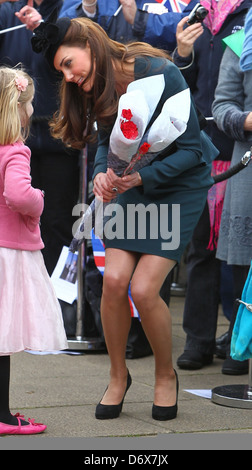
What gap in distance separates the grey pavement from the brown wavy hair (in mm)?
1233

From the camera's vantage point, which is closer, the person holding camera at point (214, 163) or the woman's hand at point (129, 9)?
the person holding camera at point (214, 163)

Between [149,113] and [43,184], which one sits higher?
[149,113]

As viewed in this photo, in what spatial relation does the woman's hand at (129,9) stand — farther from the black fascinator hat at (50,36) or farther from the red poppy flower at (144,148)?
the red poppy flower at (144,148)

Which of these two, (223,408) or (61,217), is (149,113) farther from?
(61,217)

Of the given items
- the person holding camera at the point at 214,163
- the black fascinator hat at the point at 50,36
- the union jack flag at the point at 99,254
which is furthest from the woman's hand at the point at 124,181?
the union jack flag at the point at 99,254

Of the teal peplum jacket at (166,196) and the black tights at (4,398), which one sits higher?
the teal peplum jacket at (166,196)

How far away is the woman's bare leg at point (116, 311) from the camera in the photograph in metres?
3.93

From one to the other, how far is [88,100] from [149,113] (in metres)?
0.37

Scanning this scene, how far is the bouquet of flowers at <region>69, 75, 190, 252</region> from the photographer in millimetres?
3646

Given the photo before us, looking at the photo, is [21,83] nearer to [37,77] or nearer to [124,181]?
[124,181]

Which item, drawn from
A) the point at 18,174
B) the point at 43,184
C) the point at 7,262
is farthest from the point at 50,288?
the point at 43,184

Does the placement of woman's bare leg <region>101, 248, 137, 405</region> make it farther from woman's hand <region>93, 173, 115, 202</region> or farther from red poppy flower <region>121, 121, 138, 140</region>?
red poppy flower <region>121, 121, 138, 140</region>

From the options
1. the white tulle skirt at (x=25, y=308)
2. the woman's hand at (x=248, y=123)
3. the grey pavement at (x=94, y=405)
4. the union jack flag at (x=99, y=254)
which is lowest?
the grey pavement at (x=94, y=405)

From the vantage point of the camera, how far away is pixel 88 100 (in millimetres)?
4020
